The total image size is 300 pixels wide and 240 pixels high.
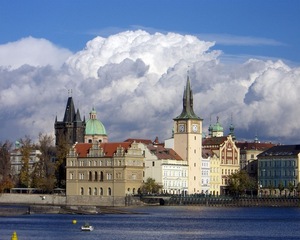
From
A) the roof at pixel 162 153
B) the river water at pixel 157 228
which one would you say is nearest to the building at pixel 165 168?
the roof at pixel 162 153

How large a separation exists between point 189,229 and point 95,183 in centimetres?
8378

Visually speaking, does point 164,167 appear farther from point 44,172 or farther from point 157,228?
point 157,228

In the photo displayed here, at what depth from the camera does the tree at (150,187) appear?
185625 millimetres

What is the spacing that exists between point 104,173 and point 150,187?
342 inches

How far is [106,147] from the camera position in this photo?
7451 inches

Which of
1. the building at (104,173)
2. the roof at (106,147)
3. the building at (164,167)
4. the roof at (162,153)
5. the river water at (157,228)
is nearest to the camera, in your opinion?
the river water at (157,228)


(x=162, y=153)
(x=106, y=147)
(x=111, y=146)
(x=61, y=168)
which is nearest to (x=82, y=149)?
(x=106, y=147)

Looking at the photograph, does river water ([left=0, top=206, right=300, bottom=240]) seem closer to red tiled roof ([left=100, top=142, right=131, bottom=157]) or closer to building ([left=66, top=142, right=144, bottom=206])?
building ([left=66, top=142, right=144, bottom=206])

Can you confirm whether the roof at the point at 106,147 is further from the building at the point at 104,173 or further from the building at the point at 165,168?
the building at the point at 165,168

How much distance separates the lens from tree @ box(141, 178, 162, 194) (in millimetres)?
185625

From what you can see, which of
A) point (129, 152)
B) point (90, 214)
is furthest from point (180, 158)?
point (90, 214)

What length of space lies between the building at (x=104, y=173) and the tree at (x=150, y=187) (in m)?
1.26

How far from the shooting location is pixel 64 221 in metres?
119

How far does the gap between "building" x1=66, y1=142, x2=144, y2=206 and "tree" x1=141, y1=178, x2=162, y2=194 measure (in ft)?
4.13
